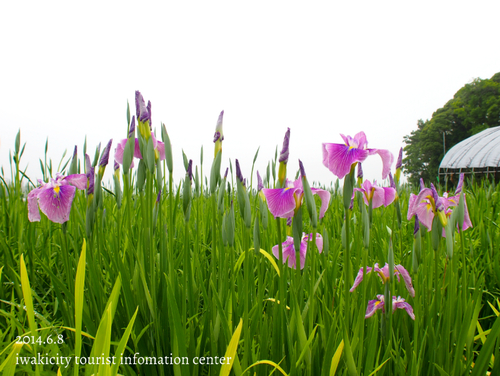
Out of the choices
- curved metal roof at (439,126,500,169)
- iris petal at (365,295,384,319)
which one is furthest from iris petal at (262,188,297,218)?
curved metal roof at (439,126,500,169)

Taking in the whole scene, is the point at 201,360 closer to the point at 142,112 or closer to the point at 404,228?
the point at 142,112

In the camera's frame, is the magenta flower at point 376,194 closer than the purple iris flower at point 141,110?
No

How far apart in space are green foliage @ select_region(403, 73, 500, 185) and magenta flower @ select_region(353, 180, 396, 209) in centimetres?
3780

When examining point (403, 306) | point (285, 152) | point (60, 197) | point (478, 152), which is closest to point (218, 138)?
point (285, 152)

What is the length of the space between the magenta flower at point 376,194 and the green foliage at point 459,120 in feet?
124

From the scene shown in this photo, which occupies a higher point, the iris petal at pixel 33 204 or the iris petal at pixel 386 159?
the iris petal at pixel 386 159

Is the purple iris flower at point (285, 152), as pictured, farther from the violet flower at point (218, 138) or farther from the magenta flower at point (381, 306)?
the magenta flower at point (381, 306)

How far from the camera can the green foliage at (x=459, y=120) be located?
3466 cm

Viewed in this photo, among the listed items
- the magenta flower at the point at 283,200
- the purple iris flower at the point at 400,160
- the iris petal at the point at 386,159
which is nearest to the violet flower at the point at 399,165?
the purple iris flower at the point at 400,160

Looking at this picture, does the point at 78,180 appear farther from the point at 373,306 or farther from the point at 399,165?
the point at 399,165

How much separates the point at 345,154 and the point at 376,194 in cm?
46

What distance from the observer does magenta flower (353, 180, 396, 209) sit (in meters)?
1.33

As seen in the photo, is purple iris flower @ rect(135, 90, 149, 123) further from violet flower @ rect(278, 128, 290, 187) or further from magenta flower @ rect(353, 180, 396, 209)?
magenta flower @ rect(353, 180, 396, 209)

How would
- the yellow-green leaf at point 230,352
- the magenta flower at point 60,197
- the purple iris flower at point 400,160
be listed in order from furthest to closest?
the purple iris flower at point 400,160
the magenta flower at point 60,197
the yellow-green leaf at point 230,352
